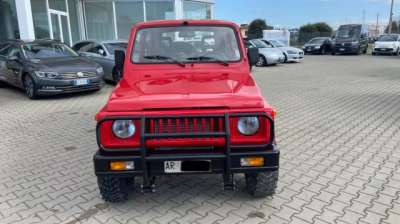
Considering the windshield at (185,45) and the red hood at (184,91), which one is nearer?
the red hood at (184,91)

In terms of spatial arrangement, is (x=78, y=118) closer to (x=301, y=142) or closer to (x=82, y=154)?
(x=82, y=154)

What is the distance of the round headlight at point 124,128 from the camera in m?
3.10

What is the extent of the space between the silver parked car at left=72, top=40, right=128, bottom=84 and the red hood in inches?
292

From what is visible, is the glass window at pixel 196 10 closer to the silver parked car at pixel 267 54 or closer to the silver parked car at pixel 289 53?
the silver parked car at pixel 267 54

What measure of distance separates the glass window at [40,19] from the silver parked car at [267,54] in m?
9.56

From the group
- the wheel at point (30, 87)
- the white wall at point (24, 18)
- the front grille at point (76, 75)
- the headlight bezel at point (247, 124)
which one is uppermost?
the white wall at point (24, 18)

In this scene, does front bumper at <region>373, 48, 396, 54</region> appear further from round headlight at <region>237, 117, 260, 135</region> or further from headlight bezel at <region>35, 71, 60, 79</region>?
round headlight at <region>237, 117, 260, 135</region>

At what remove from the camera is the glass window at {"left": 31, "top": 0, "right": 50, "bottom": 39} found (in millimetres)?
15680

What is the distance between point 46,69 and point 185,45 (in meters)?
6.03

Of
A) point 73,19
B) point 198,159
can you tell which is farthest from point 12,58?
point 73,19

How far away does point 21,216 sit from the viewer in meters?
3.47

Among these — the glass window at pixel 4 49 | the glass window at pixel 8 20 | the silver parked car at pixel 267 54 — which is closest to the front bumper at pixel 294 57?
the silver parked car at pixel 267 54

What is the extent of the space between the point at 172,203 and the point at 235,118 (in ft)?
3.99

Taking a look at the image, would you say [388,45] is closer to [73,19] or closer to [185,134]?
[73,19]
